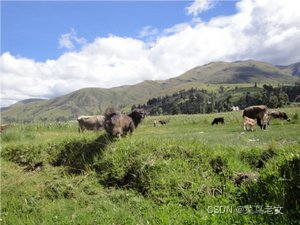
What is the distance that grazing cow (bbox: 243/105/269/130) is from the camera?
74.2 ft

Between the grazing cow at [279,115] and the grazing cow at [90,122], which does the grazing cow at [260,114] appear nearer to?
the grazing cow at [279,115]

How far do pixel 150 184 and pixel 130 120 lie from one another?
6.87 metres

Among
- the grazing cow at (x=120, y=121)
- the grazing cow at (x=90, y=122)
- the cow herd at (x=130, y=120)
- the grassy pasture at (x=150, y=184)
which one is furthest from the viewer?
the grazing cow at (x=90, y=122)

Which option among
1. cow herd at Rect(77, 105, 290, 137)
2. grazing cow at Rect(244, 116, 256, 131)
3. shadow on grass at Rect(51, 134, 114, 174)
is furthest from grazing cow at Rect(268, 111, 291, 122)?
shadow on grass at Rect(51, 134, 114, 174)

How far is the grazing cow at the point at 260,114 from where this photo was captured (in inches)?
890

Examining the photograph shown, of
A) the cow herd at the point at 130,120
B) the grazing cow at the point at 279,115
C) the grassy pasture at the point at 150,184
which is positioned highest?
the cow herd at the point at 130,120

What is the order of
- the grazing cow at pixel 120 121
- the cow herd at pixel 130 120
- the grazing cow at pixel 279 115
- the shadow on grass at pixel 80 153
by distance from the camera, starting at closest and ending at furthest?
the shadow on grass at pixel 80 153 → the grazing cow at pixel 120 121 → the cow herd at pixel 130 120 → the grazing cow at pixel 279 115

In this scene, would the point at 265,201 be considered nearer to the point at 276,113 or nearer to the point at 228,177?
the point at 228,177

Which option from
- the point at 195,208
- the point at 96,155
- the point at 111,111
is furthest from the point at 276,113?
the point at 195,208

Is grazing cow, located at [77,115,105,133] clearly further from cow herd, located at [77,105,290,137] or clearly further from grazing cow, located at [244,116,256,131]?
grazing cow, located at [244,116,256,131]

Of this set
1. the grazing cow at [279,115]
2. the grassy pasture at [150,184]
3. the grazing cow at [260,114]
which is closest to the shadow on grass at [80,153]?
the grassy pasture at [150,184]

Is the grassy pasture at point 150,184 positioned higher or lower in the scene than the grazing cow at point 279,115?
lower

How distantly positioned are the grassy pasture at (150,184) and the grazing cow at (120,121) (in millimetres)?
1066

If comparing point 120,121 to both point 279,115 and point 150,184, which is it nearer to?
point 150,184
